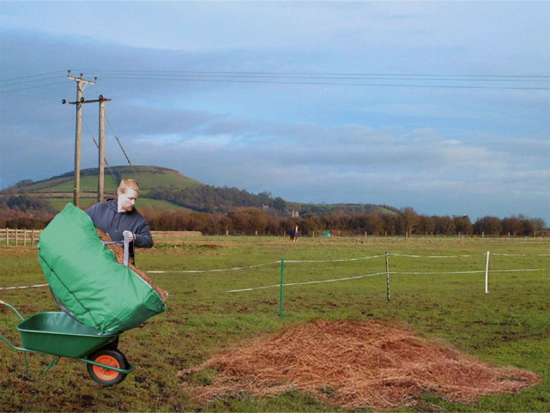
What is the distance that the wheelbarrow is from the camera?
4863 mm

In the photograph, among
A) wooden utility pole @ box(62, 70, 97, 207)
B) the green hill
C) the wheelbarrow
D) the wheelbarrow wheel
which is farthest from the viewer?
the green hill

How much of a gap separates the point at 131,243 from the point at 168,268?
18777 millimetres

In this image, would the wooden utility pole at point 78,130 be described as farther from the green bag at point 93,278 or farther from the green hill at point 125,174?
the green hill at point 125,174

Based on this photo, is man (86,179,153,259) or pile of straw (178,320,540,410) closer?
man (86,179,153,259)

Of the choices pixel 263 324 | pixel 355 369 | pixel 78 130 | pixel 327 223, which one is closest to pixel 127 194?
pixel 355 369

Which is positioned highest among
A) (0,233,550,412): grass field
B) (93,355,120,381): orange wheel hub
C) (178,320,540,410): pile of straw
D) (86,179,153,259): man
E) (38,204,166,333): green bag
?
(86,179,153,259): man

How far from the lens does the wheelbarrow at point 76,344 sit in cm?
486

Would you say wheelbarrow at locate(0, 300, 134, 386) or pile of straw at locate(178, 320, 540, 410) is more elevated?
wheelbarrow at locate(0, 300, 134, 386)

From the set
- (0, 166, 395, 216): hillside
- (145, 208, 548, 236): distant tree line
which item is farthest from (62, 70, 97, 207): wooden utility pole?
(0, 166, 395, 216): hillside

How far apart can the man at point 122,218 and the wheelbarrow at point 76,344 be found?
2.57 ft

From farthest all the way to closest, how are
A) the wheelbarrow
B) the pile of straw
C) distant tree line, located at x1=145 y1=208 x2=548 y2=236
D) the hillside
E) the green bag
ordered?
the hillside < distant tree line, located at x1=145 y1=208 x2=548 y2=236 < the pile of straw < the wheelbarrow < the green bag

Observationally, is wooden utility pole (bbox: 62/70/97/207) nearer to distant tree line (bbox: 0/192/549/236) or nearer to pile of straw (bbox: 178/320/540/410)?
pile of straw (bbox: 178/320/540/410)

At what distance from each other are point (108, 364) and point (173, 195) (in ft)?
355

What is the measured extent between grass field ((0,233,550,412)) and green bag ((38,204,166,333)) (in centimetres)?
119
